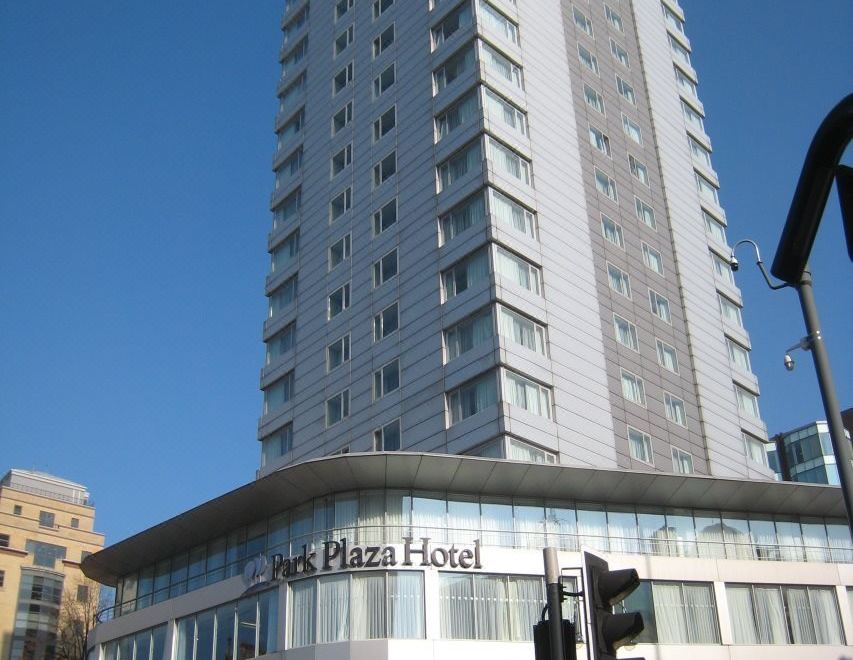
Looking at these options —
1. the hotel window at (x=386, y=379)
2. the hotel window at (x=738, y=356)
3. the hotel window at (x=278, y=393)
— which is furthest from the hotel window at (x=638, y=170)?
the hotel window at (x=278, y=393)

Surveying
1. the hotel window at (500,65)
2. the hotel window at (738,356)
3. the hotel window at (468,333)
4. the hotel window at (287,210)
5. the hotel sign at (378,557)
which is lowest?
the hotel sign at (378,557)

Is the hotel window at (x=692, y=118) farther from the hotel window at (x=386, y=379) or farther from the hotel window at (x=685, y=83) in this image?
the hotel window at (x=386, y=379)

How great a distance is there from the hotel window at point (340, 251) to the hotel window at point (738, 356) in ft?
83.1

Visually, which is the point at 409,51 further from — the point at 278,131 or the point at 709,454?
the point at 709,454

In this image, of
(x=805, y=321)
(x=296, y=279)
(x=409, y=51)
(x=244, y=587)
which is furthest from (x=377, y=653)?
(x=409, y=51)

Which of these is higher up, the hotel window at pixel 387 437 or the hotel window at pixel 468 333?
the hotel window at pixel 468 333

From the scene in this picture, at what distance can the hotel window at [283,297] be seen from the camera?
6662 cm

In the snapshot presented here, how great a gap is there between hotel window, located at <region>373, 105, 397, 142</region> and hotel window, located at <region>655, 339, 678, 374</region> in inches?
790

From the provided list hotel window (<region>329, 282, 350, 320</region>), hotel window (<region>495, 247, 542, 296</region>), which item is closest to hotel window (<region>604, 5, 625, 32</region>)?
hotel window (<region>495, 247, 542, 296</region>)

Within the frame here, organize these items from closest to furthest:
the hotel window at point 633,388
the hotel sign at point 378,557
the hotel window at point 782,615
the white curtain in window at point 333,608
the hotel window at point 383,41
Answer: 1. the white curtain in window at point 333,608
2. the hotel sign at point 378,557
3. the hotel window at point 782,615
4. the hotel window at point 633,388
5. the hotel window at point 383,41

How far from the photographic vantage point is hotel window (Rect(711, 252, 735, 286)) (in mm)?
71812

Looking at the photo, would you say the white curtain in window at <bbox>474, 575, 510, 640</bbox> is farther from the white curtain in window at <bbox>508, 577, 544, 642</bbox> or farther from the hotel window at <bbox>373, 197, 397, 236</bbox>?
the hotel window at <bbox>373, 197, 397, 236</bbox>

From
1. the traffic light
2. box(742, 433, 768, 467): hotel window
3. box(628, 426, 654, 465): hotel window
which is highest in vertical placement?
box(742, 433, 768, 467): hotel window

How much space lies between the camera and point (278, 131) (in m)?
75.6
